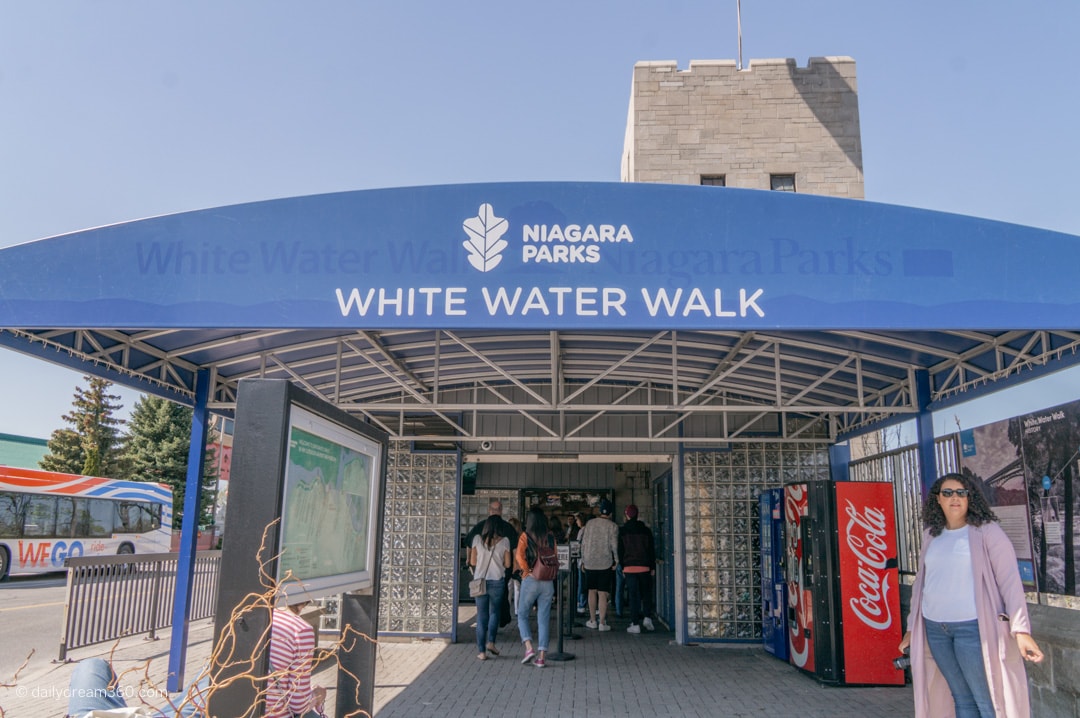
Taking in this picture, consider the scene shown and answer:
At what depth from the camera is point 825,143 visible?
19.9m

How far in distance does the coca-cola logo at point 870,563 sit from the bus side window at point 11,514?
19476 mm

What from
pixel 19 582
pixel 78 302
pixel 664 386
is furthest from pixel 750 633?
pixel 19 582

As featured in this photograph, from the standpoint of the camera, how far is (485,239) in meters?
5.37

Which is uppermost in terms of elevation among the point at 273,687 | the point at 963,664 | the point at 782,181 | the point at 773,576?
the point at 782,181

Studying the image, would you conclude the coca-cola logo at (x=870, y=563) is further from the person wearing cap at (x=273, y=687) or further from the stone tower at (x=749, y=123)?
the stone tower at (x=749, y=123)

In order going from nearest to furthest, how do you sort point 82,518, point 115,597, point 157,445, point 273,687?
point 273,687, point 115,597, point 82,518, point 157,445

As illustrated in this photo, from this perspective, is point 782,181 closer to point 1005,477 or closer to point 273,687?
point 1005,477

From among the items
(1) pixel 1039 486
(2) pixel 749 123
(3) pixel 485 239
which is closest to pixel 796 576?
(1) pixel 1039 486

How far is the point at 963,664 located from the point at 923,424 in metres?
4.21

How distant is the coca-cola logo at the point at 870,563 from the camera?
8.20 meters

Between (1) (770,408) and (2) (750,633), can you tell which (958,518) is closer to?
(1) (770,408)

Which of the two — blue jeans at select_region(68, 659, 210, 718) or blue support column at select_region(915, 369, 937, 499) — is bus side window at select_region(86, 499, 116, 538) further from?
blue jeans at select_region(68, 659, 210, 718)

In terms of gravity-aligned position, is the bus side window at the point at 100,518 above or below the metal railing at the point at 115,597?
above

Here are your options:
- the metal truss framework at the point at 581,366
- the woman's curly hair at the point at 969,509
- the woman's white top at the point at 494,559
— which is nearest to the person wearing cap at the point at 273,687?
the metal truss framework at the point at 581,366
